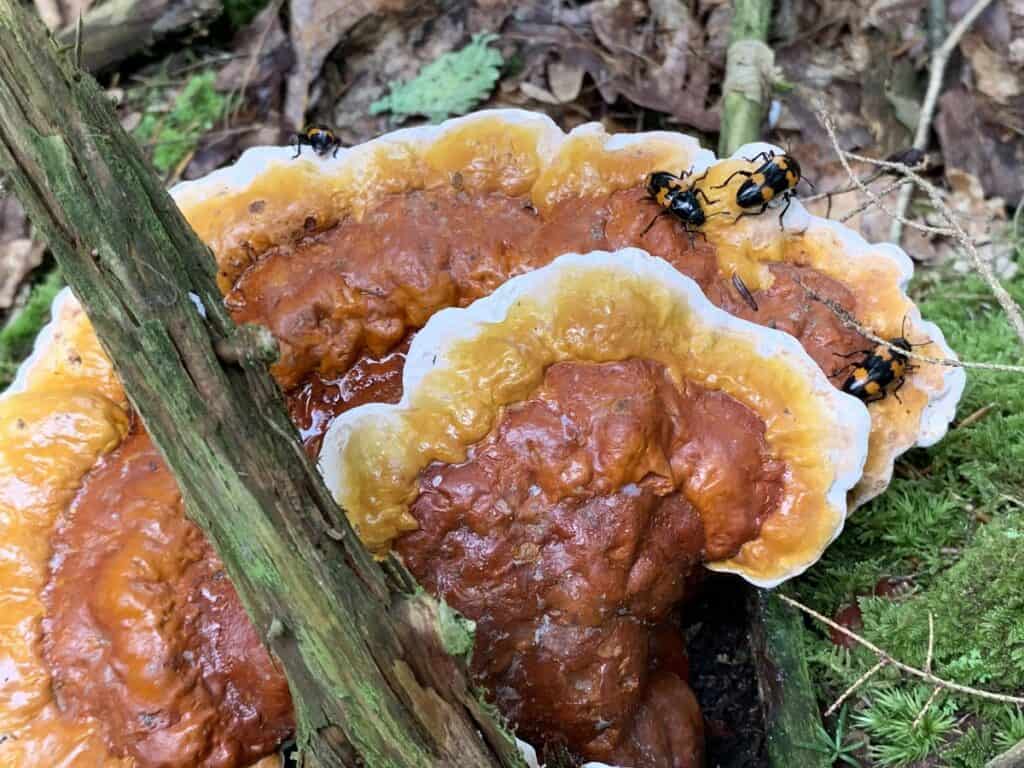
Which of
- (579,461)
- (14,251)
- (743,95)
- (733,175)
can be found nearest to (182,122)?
(14,251)

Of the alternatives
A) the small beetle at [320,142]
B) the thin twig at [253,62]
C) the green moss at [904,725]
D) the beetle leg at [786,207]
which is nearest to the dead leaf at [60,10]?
the thin twig at [253,62]

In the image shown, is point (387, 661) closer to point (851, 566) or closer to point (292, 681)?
point (292, 681)

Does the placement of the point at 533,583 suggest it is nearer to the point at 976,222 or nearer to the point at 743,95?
the point at 743,95

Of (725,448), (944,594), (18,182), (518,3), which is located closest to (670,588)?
(725,448)

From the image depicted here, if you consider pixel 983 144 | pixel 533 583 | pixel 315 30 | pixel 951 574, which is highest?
pixel 315 30

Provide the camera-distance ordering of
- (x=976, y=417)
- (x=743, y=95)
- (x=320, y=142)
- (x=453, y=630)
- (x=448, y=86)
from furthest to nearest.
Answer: (x=448, y=86), (x=743, y=95), (x=976, y=417), (x=320, y=142), (x=453, y=630)

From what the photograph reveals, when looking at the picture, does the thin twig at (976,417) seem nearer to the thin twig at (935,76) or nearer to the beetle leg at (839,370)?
the beetle leg at (839,370)
